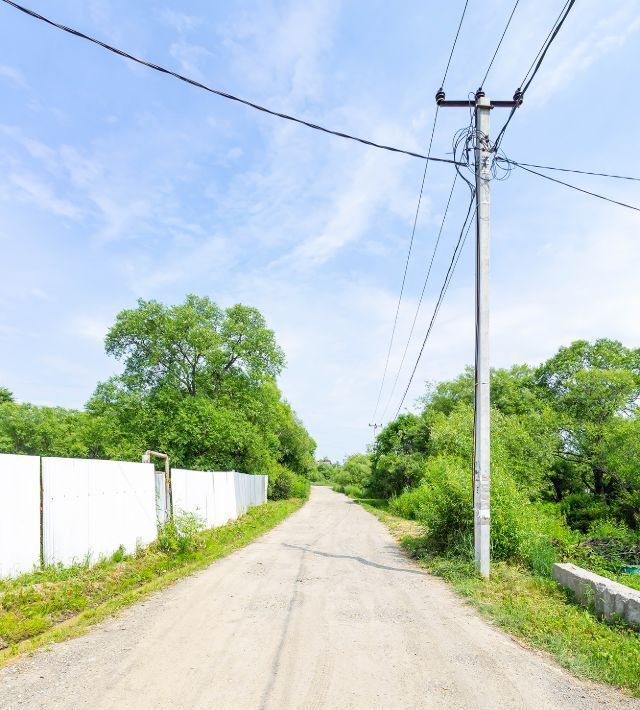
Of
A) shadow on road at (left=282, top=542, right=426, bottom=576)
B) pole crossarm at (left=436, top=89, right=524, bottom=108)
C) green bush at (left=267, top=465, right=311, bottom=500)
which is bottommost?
green bush at (left=267, top=465, right=311, bottom=500)

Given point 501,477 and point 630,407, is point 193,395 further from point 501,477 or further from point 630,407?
point 630,407

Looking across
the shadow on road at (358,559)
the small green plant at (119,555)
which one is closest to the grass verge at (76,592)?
the small green plant at (119,555)

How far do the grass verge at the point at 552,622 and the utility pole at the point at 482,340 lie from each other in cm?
58

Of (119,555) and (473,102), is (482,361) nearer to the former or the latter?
(473,102)

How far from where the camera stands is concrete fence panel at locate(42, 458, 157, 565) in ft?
26.7

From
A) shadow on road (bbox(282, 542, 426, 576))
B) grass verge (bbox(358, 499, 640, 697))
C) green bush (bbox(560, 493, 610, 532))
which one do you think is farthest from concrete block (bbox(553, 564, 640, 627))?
green bush (bbox(560, 493, 610, 532))

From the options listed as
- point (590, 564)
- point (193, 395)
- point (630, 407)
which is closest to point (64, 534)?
point (590, 564)

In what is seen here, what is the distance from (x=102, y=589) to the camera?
26.5 feet

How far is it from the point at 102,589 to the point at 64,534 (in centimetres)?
109

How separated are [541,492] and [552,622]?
23.7 meters

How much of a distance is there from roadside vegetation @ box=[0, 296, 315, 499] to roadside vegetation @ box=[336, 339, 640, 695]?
9671mm

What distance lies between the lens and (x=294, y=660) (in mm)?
4871

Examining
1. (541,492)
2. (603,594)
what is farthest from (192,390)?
(603,594)

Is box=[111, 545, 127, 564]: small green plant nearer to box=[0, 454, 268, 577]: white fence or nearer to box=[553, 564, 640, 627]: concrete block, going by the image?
box=[0, 454, 268, 577]: white fence
